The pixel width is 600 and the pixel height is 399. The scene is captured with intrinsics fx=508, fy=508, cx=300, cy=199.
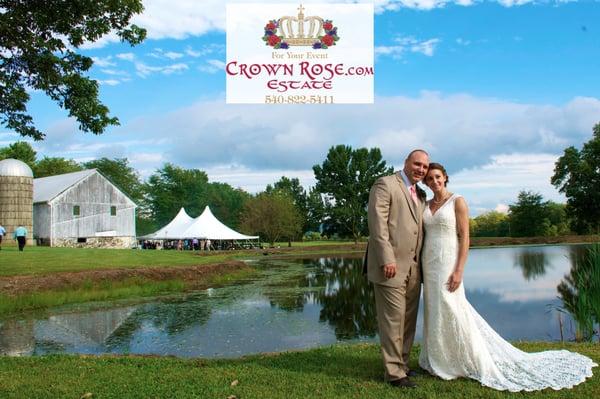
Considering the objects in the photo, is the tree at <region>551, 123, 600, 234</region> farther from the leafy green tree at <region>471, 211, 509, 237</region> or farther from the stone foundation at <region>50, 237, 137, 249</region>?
the stone foundation at <region>50, 237, 137, 249</region>

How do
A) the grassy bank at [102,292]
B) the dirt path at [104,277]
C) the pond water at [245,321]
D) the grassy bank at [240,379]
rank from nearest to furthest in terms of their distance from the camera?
the grassy bank at [240,379], the pond water at [245,321], the grassy bank at [102,292], the dirt path at [104,277]

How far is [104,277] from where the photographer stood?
1895 cm

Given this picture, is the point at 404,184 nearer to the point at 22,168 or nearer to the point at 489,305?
the point at 489,305

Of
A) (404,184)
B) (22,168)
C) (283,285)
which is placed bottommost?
(283,285)

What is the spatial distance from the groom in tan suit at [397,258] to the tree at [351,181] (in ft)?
199

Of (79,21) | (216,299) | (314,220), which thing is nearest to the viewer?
(79,21)

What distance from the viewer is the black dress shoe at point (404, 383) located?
16.2ft

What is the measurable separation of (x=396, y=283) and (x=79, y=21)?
1011 centimetres

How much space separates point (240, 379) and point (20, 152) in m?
68.3

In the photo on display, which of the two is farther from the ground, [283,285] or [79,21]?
[79,21]

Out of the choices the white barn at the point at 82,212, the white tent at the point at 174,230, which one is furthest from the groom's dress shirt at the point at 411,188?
the white tent at the point at 174,230

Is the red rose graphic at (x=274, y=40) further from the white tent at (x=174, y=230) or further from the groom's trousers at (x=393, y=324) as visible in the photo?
the white tent at (x=174, y=230)

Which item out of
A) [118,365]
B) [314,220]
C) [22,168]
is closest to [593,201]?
[314,220]

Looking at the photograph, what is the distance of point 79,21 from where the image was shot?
11609 millimetres
